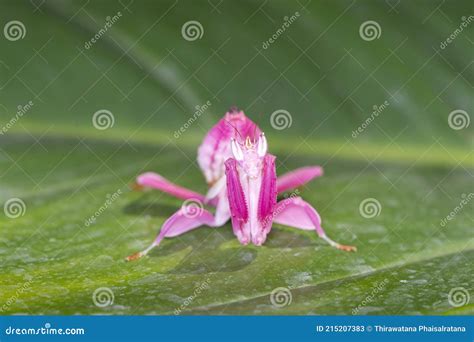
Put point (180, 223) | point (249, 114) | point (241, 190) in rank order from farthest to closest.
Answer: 1. point (249, 114)
2. point (180, 223)
3. point (241, 190)

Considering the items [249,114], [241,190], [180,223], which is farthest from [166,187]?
[249,114]

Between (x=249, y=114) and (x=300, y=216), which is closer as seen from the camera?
(x=300, y=216)

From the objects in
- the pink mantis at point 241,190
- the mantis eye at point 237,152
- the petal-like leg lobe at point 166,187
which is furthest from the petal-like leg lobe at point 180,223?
the mantis eye at point 237,152

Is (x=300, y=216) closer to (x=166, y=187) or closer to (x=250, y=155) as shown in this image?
(x=250, y=155)

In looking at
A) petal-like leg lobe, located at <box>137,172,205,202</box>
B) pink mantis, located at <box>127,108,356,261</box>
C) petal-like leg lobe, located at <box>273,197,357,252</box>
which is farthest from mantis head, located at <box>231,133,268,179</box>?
petal-like leg lobe, located at <box>137,172,205,202</box>

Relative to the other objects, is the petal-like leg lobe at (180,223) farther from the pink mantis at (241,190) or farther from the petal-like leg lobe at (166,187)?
the petal-like leg lobe at (166,187)

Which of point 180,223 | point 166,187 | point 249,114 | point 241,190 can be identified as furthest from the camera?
point 249,114

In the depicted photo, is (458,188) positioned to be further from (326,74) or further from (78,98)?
(78,98)
